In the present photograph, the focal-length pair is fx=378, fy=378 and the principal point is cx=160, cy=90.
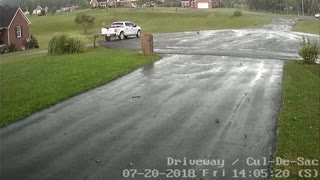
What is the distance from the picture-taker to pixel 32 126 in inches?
383

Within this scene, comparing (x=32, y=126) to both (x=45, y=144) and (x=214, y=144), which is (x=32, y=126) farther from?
(x=214, y=144)

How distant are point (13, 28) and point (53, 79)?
30.4m

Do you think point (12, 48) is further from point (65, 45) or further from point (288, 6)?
point (288, 6)

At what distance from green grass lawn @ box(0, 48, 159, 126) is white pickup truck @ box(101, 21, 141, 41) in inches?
611

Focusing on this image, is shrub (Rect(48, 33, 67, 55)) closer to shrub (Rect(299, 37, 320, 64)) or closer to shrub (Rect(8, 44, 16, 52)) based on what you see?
shrub (Rect(8, 44, 16, 52))

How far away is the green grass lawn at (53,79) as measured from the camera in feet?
39.2

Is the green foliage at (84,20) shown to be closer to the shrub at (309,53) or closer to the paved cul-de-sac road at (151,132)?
the shrub at (309,53)

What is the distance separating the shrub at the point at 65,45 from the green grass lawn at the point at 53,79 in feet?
17.0

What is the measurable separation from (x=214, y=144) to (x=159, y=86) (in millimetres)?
6948

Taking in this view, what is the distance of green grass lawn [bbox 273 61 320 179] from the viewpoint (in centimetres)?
779

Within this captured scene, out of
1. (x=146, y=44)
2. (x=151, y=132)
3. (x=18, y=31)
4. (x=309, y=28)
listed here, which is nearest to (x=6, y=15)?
(x=18, y=31)

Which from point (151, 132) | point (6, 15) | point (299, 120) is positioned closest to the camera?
point (151, 132)

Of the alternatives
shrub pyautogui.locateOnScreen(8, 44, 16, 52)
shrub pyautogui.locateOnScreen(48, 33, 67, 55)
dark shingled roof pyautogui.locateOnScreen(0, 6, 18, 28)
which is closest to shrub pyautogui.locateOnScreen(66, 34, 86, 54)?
shrub pyautogui.locateOnScreen(48, 33, 67, 55)

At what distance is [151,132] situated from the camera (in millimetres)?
9312
